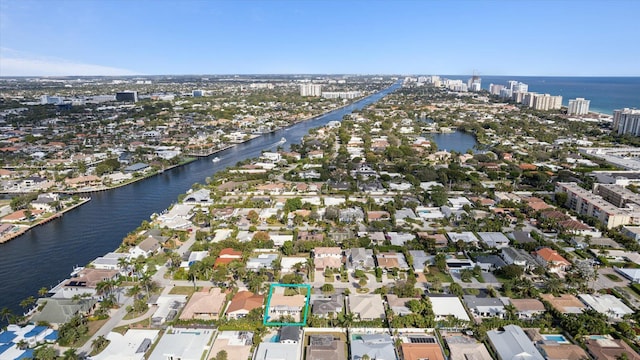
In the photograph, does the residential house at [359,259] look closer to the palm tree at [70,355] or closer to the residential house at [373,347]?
the residential house at [373,347]

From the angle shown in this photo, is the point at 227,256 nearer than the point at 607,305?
No

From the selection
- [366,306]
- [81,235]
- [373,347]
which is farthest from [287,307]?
[81,235]

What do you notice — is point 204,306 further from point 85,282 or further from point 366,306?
point 366,306

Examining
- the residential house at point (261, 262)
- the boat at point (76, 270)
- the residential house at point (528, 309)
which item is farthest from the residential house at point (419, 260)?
the boat at point (76, 270)

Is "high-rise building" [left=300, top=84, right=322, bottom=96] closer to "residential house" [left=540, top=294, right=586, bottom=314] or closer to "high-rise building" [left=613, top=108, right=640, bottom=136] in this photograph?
"high-rise building" [left=613, top=108, right=640, bottom=136]

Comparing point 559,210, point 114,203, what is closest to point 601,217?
point 559,210

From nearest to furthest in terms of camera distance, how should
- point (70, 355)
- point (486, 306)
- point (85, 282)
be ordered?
point (70, 355)
point (486, 306)
point (85, 282)


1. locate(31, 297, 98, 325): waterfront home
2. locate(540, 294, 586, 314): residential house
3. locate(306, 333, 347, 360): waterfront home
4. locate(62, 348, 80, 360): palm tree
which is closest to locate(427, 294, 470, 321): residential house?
Answer: locate(540, 294, 586, 314): residential house
